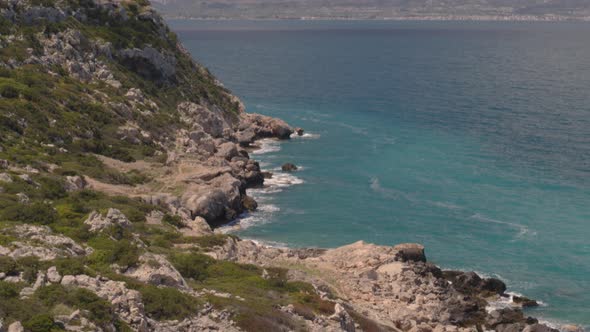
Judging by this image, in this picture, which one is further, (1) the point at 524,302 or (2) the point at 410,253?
(2) the point at 410,253

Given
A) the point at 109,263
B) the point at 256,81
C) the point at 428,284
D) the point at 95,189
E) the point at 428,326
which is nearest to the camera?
the point at 109,263

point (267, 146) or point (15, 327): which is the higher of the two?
point (15, 327)

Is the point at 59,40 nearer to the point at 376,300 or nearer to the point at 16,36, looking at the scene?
the point at 16,36

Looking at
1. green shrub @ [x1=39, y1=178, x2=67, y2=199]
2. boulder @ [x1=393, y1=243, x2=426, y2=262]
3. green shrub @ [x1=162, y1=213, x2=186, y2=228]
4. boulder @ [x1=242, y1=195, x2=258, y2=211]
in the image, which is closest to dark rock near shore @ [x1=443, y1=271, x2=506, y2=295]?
boulder @ [x1=393, y1=243, x2=426, y2=262]

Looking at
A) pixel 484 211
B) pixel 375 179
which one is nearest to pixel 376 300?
pixel 484 211

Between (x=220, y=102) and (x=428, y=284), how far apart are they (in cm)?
7467

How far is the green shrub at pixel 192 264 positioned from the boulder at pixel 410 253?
22571mm

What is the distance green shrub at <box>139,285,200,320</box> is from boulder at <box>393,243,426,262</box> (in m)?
32.9

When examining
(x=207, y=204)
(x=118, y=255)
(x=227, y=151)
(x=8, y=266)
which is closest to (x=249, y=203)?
(x=207, y=204)

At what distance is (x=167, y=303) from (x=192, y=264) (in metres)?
12.3

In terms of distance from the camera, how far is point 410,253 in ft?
219

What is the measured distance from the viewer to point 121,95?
101812mm

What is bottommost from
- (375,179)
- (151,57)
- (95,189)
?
(375,179)

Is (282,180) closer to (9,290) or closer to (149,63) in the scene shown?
(149,63)
